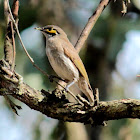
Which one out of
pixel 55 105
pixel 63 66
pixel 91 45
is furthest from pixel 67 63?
pixel 91 45

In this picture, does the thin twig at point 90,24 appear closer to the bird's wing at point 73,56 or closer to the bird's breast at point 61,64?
the bird's wing at point 73,56

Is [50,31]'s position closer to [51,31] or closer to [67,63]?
[51,31]

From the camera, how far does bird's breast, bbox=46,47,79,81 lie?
4.66m

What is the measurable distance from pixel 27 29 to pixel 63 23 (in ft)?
5.82

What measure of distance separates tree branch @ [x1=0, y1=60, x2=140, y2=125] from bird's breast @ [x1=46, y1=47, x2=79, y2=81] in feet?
4.00

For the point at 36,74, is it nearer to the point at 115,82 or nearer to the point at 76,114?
the point at 115,82

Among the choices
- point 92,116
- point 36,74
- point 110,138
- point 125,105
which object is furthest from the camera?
point 110,138

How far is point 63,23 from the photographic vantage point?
29.9 ft

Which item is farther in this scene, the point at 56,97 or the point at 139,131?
the point at 139,131

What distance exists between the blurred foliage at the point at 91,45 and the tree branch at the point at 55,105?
12.5ft

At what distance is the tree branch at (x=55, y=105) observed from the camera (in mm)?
3107

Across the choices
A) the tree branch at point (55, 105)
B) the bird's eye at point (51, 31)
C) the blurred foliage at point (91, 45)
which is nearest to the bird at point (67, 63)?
the bird's eye at point (51, 31)

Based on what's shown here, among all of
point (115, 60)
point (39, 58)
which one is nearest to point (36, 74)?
point (39, 58)

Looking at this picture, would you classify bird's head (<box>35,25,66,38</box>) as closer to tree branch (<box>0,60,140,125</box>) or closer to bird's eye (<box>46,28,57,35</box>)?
bird's eye (<box>46,28,57,35</box>)
